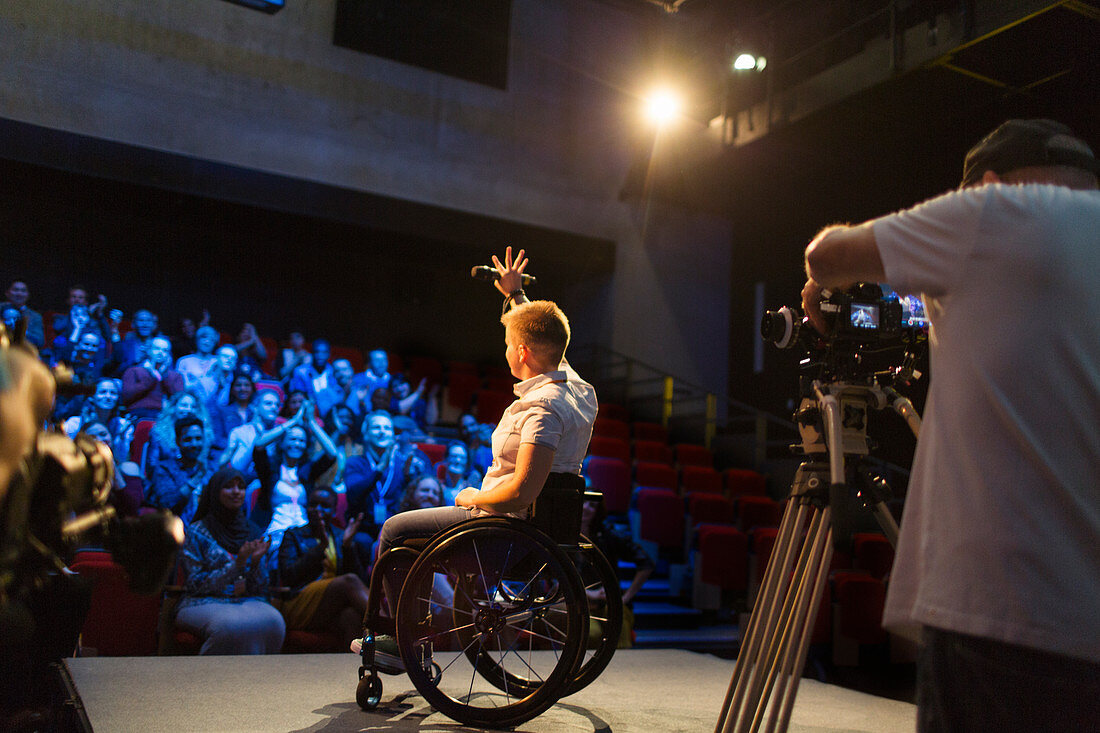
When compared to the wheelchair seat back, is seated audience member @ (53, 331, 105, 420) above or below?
above

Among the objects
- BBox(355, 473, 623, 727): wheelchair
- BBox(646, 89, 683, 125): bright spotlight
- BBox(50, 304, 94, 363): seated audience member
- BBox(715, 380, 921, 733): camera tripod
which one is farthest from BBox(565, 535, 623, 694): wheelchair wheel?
BBox(646, 89, 683, 125): bright spotlight

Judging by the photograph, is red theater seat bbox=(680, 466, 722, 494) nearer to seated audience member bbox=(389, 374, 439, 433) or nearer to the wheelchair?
seated audience member bbox=(389, 374, 439, 433)

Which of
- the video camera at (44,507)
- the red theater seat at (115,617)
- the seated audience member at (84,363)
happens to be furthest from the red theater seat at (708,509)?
the video camera at (44,507)

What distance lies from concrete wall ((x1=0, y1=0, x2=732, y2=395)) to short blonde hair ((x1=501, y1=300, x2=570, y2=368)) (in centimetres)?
477

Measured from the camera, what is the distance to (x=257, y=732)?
1607mm

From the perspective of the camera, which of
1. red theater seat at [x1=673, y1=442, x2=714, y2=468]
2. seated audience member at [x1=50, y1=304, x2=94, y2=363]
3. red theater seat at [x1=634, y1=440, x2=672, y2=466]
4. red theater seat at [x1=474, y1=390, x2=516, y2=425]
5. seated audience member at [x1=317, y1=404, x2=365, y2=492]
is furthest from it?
red theater seat at [x1=673, y1=442, x2=714, y2=468]

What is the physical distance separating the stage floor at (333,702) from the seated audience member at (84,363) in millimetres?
2167

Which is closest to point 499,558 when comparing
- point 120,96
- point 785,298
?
point 120,96

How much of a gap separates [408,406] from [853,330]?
415 centimetres

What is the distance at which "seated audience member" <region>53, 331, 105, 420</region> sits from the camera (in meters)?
3.95

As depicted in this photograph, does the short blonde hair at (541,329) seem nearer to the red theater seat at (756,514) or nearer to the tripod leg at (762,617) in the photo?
the tripod leg at (762,617)

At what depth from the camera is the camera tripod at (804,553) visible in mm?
1164

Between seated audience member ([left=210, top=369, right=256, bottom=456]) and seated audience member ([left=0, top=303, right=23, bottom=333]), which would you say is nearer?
seated audience member ([left=210, top=369, right=256, bottom=456])

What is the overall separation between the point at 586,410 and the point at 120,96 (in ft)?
17.2
